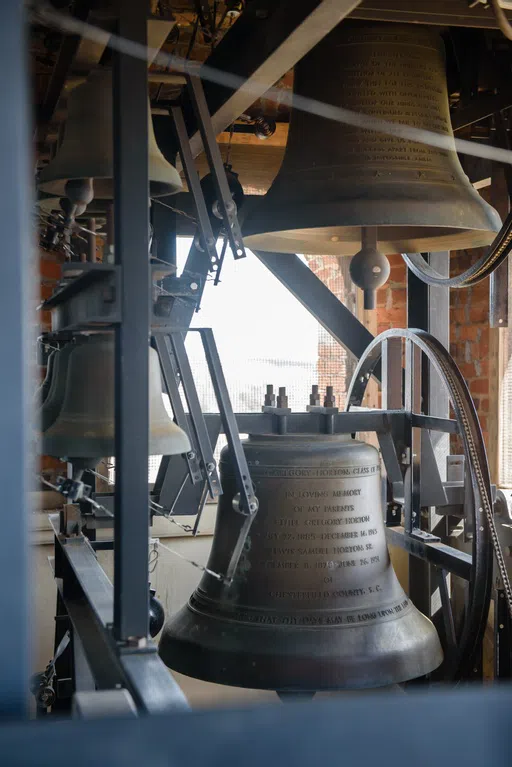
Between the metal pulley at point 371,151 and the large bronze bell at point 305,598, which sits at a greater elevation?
the metal pulley at point 371,151

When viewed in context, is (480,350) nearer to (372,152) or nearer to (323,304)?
(323,304)

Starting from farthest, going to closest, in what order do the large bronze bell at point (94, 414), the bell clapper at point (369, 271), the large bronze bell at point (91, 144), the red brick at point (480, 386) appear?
the red brick at point (480, 386) < the bell clapper at point (369, 271) < the large bronze bell at point (91, 144) < the large bronze bell at point (94, 414)

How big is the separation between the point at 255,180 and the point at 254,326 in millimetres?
566

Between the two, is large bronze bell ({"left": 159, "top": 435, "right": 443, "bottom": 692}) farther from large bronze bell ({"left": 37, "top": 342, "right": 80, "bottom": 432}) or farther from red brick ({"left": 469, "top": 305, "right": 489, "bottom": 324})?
red brick ({"left": 469, "top": 305, "right": 489, "bottom": 324})

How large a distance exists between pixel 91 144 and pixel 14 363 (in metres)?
1.00

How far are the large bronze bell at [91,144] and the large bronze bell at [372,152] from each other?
1.30 feet

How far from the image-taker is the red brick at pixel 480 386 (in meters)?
3.89

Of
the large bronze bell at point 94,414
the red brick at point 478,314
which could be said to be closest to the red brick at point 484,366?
the red brick at point 478,314

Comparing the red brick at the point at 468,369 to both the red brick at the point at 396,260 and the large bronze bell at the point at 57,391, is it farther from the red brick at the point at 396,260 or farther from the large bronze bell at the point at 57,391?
the large bronze bell at the point at 57,391

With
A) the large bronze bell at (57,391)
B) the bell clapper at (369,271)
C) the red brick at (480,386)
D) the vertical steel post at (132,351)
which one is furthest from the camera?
the red brick at (480,386)

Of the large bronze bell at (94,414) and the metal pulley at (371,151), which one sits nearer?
the large bronze bell at (94,414)

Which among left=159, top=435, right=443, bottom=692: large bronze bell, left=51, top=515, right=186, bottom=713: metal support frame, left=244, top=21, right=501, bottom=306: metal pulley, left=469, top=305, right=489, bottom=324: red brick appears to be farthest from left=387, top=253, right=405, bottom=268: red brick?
left=51, top=515, right=186, bottom=713: metal support frame

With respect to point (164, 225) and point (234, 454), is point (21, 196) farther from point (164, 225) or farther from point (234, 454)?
point (164, 225)

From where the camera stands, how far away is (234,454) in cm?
174
